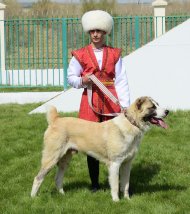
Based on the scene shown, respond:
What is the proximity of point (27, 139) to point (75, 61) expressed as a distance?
131 inches

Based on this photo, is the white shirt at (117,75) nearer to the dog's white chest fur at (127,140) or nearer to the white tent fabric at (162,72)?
the dog's white chest fur at (127,140)

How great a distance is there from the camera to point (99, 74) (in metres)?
6.09

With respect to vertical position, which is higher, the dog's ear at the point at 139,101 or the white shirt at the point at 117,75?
the white shirt at the point at 117,75

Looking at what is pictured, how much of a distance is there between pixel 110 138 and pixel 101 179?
131 centimetres

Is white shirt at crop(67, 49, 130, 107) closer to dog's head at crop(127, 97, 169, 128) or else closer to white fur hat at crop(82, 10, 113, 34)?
white fur hat at crop(82, 10, 113, 34)

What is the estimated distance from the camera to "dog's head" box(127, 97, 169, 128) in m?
5.54

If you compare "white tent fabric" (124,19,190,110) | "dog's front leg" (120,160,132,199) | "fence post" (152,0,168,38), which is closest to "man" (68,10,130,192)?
"dog's front leg" (120,160,132,199)

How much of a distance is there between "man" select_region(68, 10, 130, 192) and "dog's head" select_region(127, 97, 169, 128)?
1.76 feet

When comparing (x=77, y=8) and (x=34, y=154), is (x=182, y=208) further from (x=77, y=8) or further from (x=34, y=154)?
(x=77, y=8)

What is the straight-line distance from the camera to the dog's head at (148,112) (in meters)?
5.54

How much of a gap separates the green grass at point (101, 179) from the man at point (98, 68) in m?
0.95

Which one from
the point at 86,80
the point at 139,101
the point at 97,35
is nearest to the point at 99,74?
the point at 86,80

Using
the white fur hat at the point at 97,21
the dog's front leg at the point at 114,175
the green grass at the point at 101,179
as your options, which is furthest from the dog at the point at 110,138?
the white fur hat at the point at 97,21

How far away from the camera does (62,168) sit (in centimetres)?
633
